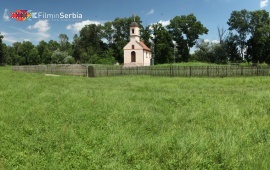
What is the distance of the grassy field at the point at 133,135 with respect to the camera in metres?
4.54

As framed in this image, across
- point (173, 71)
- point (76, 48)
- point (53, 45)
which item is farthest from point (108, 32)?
point (173, 71)

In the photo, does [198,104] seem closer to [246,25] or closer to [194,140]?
[194,140]

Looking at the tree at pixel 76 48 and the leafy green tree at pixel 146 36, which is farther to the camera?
the tree at pixel 76 48

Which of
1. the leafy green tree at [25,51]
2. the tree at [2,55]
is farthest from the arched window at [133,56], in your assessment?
the leafy green tree at [25,51]

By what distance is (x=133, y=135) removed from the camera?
5.90 meters

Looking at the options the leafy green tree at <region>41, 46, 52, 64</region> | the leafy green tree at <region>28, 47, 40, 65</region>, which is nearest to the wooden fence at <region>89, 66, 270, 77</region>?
the leafy green tree at <region>41, 46, 52, 64</region>

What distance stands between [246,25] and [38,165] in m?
69.6

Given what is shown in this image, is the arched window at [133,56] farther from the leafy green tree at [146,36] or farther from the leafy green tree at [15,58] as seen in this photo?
the leafy green tree at [15,58]

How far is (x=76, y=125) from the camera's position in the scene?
6.49 metres

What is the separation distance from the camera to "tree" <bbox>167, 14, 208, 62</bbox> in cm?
6631

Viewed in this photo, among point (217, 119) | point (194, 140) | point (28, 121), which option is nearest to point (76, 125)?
point (28, 121)

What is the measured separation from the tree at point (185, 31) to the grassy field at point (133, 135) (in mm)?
60092

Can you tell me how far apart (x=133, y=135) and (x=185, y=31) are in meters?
64.9

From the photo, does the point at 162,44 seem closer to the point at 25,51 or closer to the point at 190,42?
the point at 190,42
